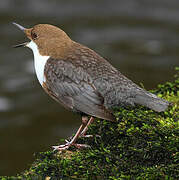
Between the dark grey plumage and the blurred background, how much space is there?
9.60ft

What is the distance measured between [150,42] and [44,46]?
552 centimetres

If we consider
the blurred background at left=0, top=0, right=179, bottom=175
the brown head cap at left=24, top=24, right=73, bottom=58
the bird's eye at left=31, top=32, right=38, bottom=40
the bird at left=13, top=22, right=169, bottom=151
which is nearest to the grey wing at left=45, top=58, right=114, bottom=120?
the bird at left=13, top=22, right=169, bottom=151

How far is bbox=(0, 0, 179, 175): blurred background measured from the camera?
22.0 feet

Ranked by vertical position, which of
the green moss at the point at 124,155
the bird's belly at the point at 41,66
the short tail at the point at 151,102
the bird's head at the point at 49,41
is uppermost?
the bird's head at the point at 49,41

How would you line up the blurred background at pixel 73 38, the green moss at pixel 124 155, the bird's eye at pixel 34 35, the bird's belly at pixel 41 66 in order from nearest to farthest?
the green moss at pixel 124 155, the bird's belly at pixel 41 66, the bird's eye at pixel 34 35, the blurred background at pixel 73 38

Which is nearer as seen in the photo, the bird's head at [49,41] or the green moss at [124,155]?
the green moss at [124,155]

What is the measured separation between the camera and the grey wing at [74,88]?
3328 mm

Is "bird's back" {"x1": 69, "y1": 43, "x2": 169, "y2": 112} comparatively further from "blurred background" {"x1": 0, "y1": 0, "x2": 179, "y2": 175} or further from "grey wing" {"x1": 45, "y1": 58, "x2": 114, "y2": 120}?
"blurred background" {"x1": 0, "y1": 0, "x2": 179, "y2": 175}

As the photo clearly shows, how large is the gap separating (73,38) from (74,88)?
218 inches

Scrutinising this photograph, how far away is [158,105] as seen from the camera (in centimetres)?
332

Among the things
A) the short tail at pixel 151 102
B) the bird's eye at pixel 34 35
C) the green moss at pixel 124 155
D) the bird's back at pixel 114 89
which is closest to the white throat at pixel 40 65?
the bird's eye at pixel 34 35

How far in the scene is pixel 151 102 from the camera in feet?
10.9

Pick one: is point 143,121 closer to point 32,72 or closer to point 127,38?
point 32,72

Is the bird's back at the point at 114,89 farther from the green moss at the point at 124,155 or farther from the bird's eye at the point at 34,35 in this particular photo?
the bird's eye at the point at 34,35
